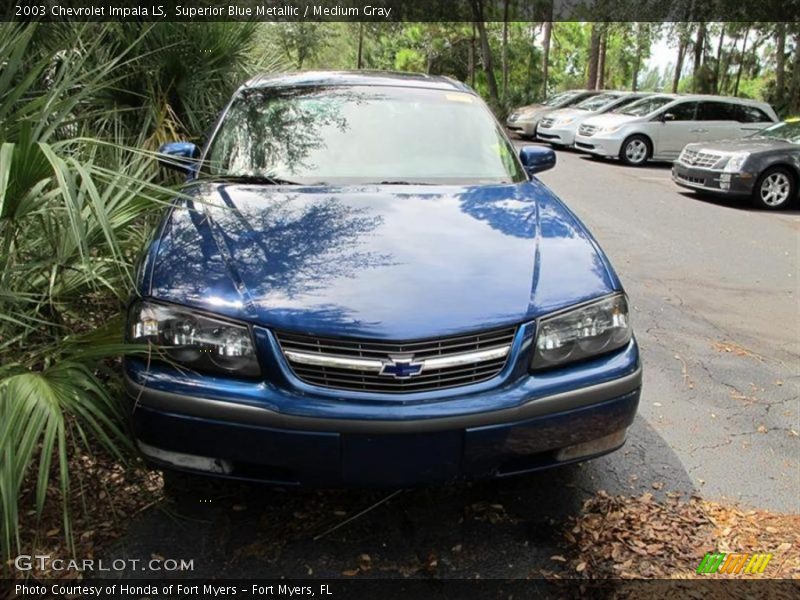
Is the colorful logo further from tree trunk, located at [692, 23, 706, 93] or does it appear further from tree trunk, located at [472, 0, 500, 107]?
tree trunk, located at [692, 23, 706, 93]

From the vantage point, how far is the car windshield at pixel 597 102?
57.3ft

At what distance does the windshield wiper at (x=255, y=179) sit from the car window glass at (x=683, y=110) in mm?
13651

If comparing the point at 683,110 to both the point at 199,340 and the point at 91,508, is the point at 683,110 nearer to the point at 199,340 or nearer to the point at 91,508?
the point at 199,340

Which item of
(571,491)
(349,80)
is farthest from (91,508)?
(349,80)

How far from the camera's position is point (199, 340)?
2.30m

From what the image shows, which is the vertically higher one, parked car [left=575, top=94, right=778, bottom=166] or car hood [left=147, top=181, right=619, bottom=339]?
parked car [left=575, top=94, right=778, bottom=166]

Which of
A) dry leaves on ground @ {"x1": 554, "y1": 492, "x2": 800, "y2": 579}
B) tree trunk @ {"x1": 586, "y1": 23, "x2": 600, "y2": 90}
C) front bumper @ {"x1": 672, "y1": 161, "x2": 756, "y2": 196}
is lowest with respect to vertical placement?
dry leaves on ground @ {"x1": 554, "y1": 492, "x2": 800, "y2": 579}

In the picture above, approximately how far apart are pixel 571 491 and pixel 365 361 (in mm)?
1265

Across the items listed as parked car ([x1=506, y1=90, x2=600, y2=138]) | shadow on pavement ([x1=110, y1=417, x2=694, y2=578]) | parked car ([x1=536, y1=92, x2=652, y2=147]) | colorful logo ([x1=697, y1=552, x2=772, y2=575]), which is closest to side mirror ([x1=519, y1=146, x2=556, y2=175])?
shadow on pavement ([x1=110, y1=417, x2=694, y2=578])

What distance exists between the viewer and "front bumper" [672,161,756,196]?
32.5 ft

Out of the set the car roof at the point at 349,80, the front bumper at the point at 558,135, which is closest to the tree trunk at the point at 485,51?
the front bumper at the point at 558,135

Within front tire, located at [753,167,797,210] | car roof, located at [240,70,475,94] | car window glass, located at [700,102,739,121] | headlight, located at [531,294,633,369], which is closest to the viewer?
headlight, located at [531,294,633,369]

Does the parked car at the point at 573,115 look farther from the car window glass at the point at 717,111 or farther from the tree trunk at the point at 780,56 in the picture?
the tree trunk at the point at 780,56
